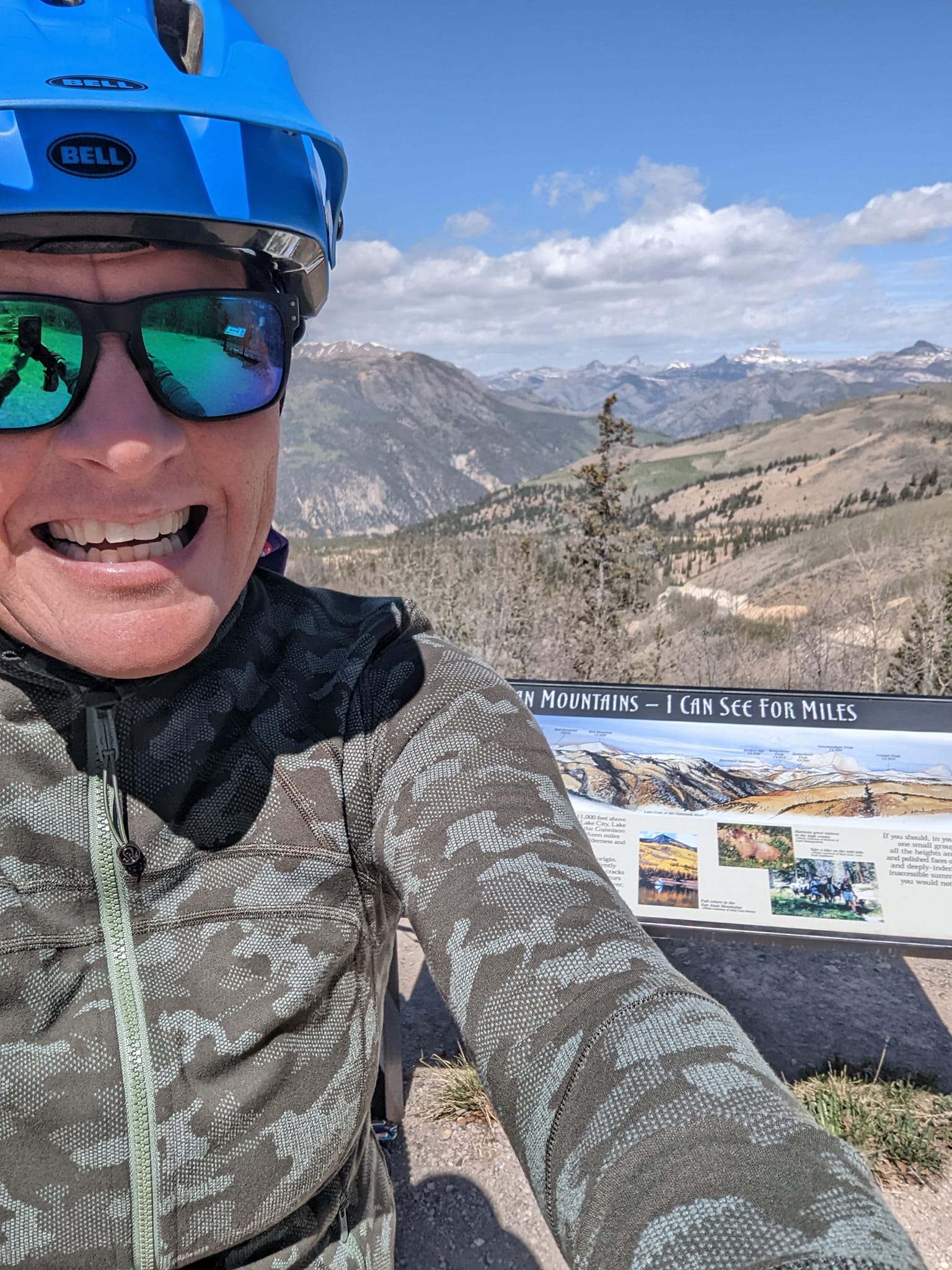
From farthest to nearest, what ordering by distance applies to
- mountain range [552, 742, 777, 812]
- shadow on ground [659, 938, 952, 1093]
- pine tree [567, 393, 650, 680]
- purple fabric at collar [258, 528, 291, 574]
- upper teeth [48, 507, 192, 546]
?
pine tree [567, 393, 650, 680], shadow on ground [659, 938, 952, 1093], mountain range [552, 742, 777, 812], purple fabric at collar [258, 528, 291, 574], upper teeth [48, 507, 192, 546]

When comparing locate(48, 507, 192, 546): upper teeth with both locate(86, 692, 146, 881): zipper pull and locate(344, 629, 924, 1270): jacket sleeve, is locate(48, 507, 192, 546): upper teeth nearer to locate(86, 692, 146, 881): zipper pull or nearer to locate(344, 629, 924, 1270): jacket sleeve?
locate(86, 692, 146, 881): zipper pull

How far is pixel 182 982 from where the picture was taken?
1.26 metres

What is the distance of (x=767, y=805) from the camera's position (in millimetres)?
3848

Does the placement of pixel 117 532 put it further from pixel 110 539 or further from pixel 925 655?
pixel 925 655

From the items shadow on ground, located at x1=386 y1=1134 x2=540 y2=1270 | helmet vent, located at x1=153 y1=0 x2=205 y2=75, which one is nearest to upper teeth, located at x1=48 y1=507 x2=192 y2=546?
helmet vent, located at x1=153 y1=0 x2=205 y2=75

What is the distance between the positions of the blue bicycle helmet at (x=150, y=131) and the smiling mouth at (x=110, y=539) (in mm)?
423

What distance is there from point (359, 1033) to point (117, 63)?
5.51 feet

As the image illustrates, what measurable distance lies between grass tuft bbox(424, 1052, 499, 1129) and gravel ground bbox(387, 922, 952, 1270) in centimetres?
4

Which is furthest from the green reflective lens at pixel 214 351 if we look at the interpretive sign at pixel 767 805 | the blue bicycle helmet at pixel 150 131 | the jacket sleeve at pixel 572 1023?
the interpretive sign at pixel 767 805

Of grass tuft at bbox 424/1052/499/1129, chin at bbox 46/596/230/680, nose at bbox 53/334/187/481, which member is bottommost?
grass tuft at bbox 424/1052/499/1129

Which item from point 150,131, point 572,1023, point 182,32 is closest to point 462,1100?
point 572,1023

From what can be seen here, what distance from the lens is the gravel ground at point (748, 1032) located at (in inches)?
130

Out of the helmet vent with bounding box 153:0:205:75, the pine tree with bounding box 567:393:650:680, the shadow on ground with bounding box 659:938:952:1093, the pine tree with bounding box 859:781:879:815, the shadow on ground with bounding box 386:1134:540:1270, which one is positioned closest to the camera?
the helmet vent with bounding box 153:0:205:75

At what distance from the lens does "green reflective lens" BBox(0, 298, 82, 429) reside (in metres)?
1.15
